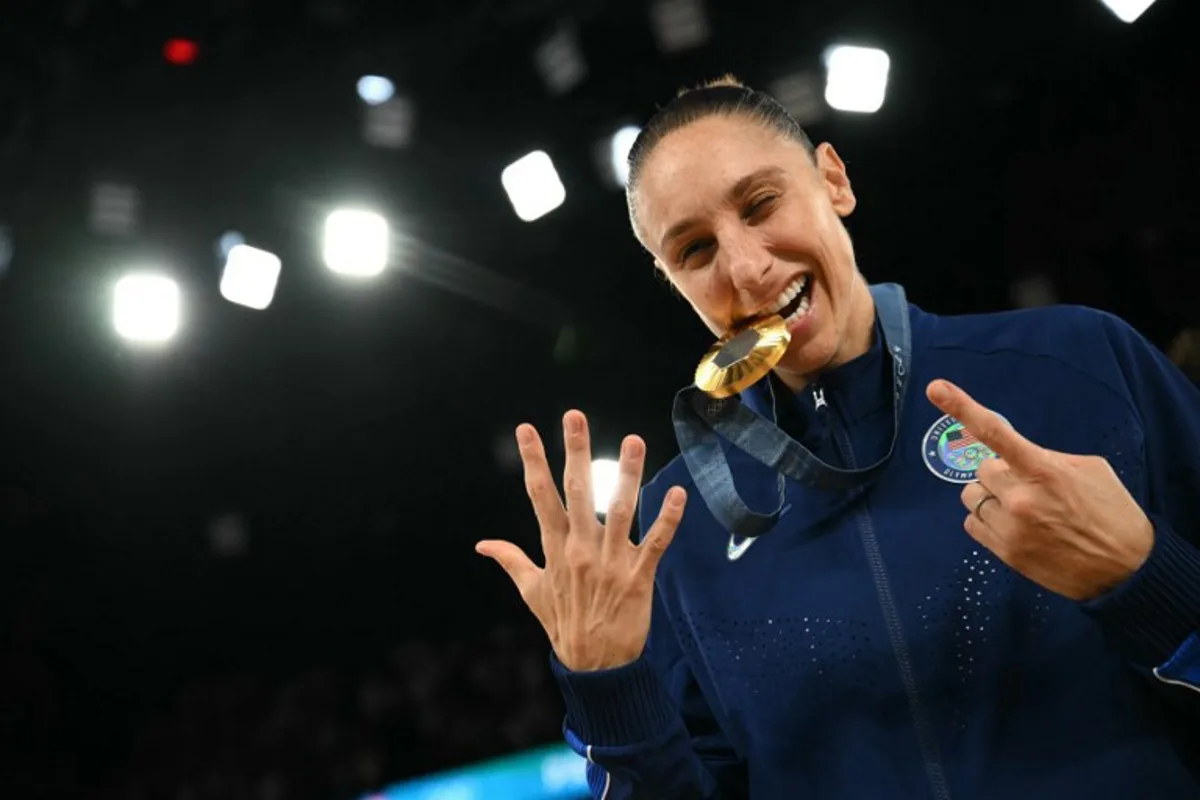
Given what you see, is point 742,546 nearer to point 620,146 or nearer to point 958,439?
point 958,439

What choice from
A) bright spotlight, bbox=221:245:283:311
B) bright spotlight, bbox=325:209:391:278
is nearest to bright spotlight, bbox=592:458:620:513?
bright spotlight, bbox=325:209:391:278

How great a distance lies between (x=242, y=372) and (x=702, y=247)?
3.77 metres

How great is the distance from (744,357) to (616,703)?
55 centimetres

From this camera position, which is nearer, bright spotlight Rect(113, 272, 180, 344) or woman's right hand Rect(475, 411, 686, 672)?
woman's right hand Rect(475, 411, 686, 672)

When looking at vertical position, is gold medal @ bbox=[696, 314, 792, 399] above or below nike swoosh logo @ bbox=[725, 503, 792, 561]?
above

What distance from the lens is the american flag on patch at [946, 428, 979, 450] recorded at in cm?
146

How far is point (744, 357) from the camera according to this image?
1.57 meters

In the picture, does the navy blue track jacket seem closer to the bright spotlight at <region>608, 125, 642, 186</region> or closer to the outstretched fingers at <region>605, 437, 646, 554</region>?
the outstretched fingers at <region>605, 437, 646, 554</region>

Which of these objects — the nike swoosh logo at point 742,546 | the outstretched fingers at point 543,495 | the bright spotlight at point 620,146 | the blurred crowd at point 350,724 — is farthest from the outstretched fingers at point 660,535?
the blurred crowd at point 350,724

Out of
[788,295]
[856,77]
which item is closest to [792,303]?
[788,295]

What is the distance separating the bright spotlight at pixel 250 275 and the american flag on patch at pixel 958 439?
3450 millimetres

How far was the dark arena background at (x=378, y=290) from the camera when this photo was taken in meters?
3.77

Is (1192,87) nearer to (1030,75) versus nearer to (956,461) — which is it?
(1030,75)

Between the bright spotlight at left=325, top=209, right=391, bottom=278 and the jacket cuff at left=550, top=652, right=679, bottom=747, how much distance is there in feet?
10.6
